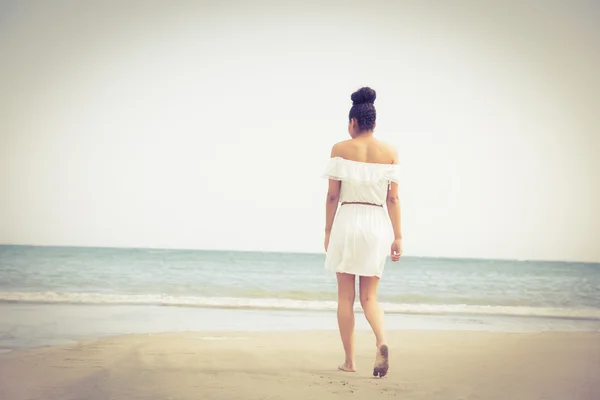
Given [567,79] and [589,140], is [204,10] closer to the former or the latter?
[567,79]

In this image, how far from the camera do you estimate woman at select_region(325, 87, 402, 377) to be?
296cm

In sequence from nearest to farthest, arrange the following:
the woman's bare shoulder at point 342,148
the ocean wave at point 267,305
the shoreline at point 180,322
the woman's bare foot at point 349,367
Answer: the woman's bare shoulder at point 342,148 < the woman's bare foot at point 349,367 < the shoreline at point 180,322 < the ocean wave at point 267,305

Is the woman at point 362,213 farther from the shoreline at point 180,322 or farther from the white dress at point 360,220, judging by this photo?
the shoreline at point 180,322

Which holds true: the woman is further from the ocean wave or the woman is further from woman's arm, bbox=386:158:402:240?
the ocean wave

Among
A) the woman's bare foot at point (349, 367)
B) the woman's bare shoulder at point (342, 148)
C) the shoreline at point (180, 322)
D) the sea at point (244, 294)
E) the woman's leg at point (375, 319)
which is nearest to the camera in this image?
the woman's leg at point (375, 319)

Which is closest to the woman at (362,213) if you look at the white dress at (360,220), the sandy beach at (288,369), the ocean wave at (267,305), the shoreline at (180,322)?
the white dress at (360,220)

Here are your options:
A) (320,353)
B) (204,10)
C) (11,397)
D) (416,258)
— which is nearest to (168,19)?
(204,10)

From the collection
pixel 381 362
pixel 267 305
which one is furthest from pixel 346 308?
pixel 267 305

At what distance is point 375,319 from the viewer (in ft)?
9.64

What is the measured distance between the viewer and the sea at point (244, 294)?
5074 millimetres

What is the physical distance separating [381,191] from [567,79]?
8.78m

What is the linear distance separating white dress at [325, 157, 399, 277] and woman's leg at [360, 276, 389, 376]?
91 millimetres

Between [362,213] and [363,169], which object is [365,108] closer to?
[363,169]

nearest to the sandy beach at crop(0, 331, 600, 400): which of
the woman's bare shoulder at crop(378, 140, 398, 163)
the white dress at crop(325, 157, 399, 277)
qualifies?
the white dress at crop(325, 157, 399, 277)
